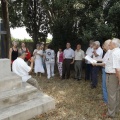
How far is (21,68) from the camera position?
A: 6195 millimetres

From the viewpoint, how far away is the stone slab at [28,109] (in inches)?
194

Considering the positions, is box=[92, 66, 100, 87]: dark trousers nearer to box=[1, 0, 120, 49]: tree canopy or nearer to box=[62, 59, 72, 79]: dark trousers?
A: box=[1, 0, 120, 49]: tree canopy

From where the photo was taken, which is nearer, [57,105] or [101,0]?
[57,105]

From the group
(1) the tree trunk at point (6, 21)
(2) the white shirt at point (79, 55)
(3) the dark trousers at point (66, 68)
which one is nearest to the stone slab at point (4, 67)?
(2) the white shirt at point (79, 55)

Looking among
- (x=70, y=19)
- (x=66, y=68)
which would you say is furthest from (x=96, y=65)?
(x=70, y=19)

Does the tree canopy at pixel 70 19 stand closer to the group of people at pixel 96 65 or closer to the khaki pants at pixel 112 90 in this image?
the group of people at pixel 96 65

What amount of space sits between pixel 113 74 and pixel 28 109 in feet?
6.69

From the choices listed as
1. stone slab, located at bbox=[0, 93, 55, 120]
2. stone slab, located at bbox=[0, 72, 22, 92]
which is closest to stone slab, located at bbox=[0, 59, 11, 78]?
stone slab, located at bbox=[0, 72, 22, 92]

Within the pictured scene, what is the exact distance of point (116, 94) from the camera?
5.20m

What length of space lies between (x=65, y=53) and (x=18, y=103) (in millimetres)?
4671

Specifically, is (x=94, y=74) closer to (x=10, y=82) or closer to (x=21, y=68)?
(x=21, y=68)

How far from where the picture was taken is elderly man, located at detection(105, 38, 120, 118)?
186 inches

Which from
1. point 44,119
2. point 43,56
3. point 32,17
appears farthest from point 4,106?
point 32,17

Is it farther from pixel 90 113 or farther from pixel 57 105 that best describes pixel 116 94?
pixel 57 105
